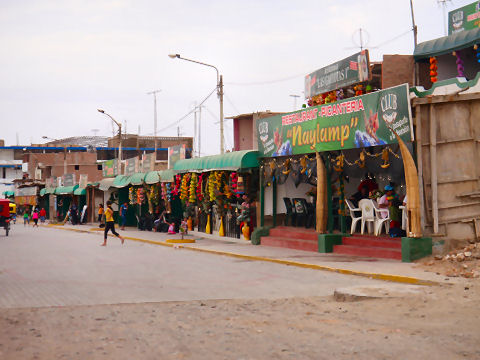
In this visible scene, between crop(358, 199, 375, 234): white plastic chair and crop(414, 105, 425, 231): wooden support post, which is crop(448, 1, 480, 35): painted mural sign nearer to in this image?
crop(358, 199, 375, 234): white plastic chair

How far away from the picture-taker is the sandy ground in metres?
6.64

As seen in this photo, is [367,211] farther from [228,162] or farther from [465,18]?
[465,18]

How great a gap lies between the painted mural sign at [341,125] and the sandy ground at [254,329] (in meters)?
6.85

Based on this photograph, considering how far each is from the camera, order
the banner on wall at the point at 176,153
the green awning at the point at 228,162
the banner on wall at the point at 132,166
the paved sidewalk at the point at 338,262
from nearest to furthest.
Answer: the paved sidewalk at the point at 338,262
the green awning at the point at 228,162
the banner on wall at the point at 176,153
the banner on wall at the point at 132,166

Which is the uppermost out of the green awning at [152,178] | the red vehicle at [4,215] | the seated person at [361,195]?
the green awning at [152,178]

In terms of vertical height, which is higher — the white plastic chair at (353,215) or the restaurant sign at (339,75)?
the restaurant sign at (339,75)

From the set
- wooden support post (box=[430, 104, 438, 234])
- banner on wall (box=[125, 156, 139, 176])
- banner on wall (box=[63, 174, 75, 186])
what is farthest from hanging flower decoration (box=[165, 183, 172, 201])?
banner on wall (box=[63, 174, 75, 186])

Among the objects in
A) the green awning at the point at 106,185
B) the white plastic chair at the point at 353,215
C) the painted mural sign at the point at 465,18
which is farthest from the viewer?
the green awning at the point at 106,185

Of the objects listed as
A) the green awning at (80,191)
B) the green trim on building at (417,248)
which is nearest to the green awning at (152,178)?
the green awning at (80,191)

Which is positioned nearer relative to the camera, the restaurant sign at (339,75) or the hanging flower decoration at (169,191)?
the restaurant sign at (339,75)

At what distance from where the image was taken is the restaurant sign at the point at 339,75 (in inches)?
747

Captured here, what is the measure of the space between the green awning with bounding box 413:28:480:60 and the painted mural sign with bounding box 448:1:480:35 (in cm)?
294

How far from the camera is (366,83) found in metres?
19.8

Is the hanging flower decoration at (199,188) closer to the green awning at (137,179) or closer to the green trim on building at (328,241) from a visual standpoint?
the green awning at (137,179)
